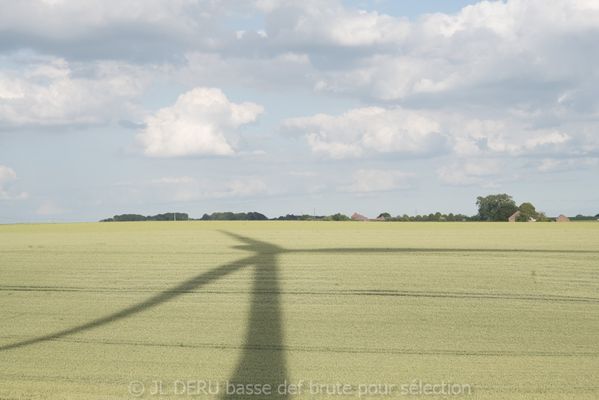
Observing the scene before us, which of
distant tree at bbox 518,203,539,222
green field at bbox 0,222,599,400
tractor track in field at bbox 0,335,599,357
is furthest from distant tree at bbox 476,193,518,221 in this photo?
tractor track in field at bbox 0,335,599,357

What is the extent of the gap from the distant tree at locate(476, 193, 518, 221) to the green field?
253 ft

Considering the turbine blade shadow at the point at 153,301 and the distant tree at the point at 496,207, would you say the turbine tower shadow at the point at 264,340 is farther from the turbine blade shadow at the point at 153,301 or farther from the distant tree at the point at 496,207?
the distant tree at the point at 496,207

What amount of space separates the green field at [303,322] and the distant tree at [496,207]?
253 ft

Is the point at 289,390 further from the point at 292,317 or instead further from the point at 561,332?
the point at 561,332

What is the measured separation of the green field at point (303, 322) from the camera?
1077 centimetres

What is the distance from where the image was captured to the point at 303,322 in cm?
1499

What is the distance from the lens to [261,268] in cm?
2255

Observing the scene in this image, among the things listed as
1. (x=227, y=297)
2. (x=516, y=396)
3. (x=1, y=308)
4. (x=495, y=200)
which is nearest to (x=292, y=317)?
(x=227, y=297)

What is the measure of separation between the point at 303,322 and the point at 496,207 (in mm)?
95895

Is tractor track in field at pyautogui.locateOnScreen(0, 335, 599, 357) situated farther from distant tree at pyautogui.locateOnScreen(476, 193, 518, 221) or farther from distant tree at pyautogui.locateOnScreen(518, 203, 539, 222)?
distant tree at pyautogui.locateOnScreen(476, 193, 518, 221)

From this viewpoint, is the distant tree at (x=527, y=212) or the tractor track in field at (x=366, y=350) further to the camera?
the distant tree at (x=527, y=212)

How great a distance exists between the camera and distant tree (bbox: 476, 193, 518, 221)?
4031 inches

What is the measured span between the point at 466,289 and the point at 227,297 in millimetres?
6422

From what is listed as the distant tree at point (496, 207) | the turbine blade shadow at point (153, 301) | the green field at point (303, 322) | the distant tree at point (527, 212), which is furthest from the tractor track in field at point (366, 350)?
the distant tree at point (496, 207)
